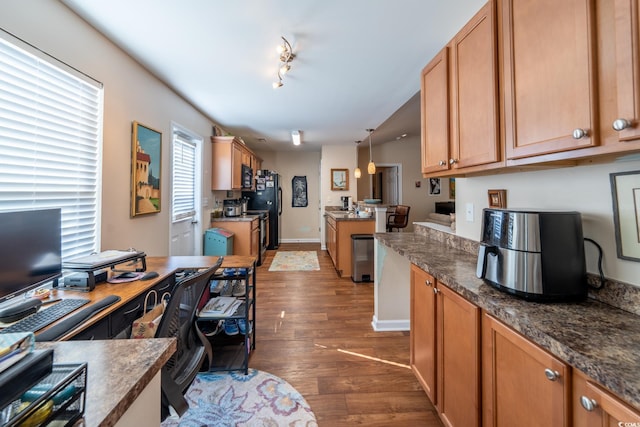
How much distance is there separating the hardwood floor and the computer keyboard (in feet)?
4.27

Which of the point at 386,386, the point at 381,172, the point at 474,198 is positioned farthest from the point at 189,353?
the point at 381,172

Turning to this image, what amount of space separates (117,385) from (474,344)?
1204mm

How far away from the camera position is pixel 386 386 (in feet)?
6.03

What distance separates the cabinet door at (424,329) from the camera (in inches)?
58.9

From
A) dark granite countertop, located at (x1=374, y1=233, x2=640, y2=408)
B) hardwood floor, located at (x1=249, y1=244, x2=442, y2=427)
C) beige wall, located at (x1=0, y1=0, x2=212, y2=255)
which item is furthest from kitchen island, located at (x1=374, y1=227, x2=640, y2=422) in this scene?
beige wall, located at (x1=0, y1=0, x2=212, y2=255)

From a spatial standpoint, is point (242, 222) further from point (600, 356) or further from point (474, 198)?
point (600, 356)

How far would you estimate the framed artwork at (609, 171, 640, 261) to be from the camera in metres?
0.90

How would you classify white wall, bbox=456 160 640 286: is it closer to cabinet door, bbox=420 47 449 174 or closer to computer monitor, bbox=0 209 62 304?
cabinet door, bbox=420 47 449 174

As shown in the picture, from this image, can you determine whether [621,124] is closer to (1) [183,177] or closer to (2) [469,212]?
(2) [469,212]

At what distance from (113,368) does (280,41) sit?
87.8 inches

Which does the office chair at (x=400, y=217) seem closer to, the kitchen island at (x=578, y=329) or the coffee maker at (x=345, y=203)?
the coffee maker at (x=345, y=203)

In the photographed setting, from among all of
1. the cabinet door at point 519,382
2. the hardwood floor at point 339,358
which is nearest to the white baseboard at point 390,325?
the hardwood floor at point 339,358

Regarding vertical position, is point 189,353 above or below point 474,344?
below

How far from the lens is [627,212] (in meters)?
0.92
